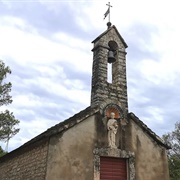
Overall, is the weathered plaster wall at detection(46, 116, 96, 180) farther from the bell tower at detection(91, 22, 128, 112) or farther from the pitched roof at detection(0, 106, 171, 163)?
the bell tower at detection(91, 22, 128, 112)

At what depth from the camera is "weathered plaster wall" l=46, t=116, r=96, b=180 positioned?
30.7ft

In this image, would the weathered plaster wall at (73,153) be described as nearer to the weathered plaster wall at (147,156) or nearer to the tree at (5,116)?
the weathered plaster wall at (147,156)

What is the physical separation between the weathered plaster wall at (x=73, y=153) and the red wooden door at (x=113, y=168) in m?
0.57

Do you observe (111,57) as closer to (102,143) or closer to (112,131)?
(112,131)

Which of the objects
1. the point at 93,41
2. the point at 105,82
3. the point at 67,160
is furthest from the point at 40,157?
the point at 93,41

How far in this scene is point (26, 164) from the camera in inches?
429

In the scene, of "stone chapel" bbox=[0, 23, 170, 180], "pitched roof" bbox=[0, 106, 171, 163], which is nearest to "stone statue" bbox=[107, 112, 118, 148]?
"stone chapel" bbox=[0, 23, 170, 180]

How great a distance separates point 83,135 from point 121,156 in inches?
65.6

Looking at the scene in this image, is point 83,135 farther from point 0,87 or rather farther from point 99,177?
point 0,87

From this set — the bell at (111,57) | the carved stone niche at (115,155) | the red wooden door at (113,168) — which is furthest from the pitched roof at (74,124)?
the bell at (111,57)

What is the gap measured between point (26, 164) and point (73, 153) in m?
2.23

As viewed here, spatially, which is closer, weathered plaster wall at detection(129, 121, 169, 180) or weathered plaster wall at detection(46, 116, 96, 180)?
weathered plaster wall at detection(46, 116, 96, 180)

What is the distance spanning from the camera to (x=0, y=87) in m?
22.0

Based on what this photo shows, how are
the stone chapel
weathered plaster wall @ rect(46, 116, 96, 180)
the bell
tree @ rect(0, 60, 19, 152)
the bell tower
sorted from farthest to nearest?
tree @ rect(0, 60, 19, 152) → the bell → the bell tower → the stone chapel → weathered plaster wall @ rect(46, 116, 96, 180)
